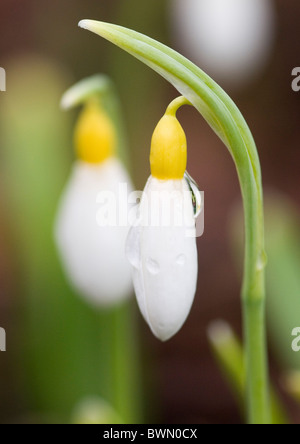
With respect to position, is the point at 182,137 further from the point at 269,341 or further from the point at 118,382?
the point at 269,341

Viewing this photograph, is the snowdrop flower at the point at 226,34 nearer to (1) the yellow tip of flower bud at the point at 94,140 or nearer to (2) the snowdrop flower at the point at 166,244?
(1) the yellow tip of flower bud at the point at 94,140

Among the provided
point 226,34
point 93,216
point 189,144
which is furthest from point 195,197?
point 189,144

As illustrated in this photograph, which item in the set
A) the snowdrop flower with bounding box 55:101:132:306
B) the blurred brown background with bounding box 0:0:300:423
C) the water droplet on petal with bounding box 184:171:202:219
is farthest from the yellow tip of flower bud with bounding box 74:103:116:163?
the blurred brown background with bounding box 0:0:300:423

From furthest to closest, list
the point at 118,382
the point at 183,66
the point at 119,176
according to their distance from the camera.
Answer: the point at 118,382
the point at 119,176
the point at 183,66

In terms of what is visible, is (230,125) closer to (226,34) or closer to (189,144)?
(226,34)

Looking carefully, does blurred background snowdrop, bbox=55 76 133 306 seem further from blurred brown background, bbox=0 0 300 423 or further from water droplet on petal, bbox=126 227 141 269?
blurred brown background, bbox=0 0 300 423

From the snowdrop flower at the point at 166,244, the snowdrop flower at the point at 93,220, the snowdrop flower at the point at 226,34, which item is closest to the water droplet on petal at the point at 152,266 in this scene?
the snowdrop flower at the point at 166,244

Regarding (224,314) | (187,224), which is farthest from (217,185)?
(187,224)
